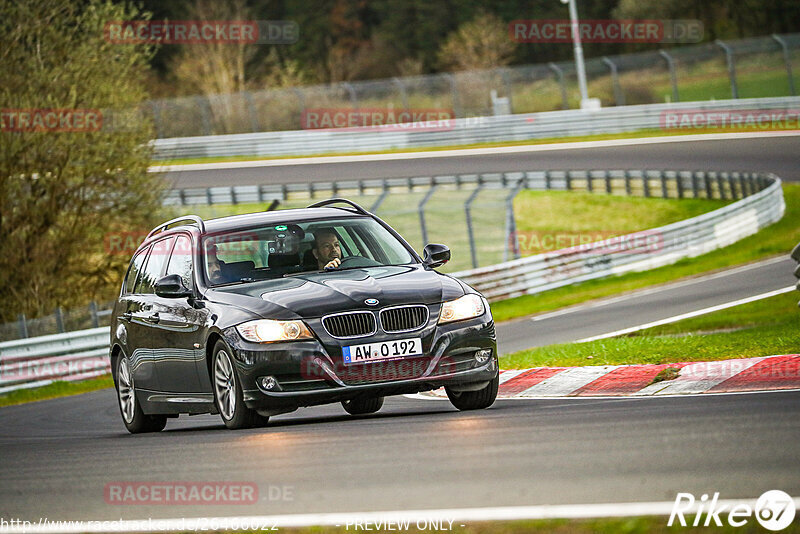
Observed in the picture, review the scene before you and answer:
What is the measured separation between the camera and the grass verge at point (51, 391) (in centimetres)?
2170

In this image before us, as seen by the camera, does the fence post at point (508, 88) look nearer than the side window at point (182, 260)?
No

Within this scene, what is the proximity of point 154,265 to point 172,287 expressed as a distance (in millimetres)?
1356

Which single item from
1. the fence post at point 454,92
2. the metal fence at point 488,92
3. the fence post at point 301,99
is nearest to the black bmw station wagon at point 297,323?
the metal fence at point 488,92

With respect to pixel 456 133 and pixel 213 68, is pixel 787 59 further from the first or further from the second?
pixel 213 68

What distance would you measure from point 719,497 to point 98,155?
23403 millimetres

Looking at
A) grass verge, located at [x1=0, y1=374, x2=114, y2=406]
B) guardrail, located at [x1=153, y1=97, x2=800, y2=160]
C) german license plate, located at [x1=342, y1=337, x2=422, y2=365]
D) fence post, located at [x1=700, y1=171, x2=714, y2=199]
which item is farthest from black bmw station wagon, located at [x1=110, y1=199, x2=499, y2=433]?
guardrail, located at [x1=153, y1=97, x2=800, y2=160]

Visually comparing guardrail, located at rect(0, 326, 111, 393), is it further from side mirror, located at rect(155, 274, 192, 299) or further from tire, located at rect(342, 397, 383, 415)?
side mirror, located at rect(155, 274, 192, 299)

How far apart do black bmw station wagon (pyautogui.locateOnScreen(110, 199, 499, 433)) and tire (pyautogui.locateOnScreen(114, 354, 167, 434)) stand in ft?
0.08

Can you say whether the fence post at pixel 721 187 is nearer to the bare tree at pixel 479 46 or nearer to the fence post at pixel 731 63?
the fence post at pixel 731 63

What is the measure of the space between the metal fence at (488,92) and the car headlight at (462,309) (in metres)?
39.4

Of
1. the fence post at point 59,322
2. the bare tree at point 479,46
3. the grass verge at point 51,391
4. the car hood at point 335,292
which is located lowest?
the grass verge at point 51,391

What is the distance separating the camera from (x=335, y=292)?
368 inches

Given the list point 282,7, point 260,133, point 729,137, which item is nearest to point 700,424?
point 729,137

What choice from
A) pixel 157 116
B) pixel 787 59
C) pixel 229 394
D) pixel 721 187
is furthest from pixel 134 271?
pixel 157 116
